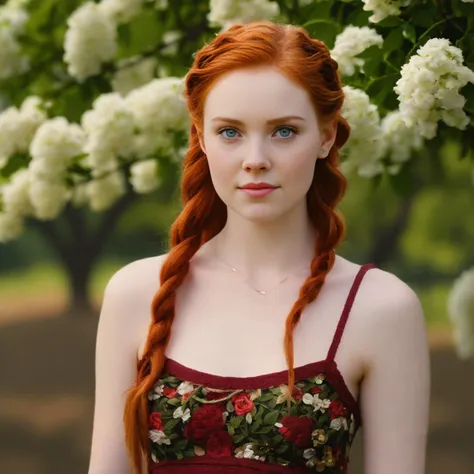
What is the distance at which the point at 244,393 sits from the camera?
2.43 meters

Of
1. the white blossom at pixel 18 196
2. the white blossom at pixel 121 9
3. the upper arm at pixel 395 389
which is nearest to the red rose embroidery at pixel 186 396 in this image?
the upper arm at pixel 395 389

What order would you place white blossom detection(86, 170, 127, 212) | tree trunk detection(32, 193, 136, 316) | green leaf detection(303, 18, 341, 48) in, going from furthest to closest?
1. tree trunk detection(32, 193, 136, 316)
2. white blossom detection(86, 170, 127, 212)
3. green leaf detection(303, 18, 341, 48)

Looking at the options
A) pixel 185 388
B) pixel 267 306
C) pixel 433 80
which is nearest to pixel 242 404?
pixel 185 388

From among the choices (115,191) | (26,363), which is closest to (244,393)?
(115,191)

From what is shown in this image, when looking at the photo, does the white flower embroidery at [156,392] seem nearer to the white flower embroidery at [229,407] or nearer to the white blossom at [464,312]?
the white flower embroidery at [229,407]

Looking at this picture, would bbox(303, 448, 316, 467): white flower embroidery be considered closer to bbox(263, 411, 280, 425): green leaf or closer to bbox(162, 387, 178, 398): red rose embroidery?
bbox(263, 411, 280, 425): green leaf

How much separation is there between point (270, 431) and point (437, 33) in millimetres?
1153

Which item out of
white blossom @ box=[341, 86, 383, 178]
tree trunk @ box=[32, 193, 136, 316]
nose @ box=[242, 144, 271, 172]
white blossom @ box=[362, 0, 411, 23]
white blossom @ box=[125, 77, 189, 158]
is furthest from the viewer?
tree trunk @ box=[32, 193, 136, 316]

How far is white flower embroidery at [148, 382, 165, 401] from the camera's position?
250cm

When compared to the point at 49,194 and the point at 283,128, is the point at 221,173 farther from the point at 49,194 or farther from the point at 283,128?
the point at 49,194

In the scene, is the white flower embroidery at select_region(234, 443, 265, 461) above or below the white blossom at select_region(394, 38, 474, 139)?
below

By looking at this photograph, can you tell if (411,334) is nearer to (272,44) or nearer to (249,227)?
(249,227)

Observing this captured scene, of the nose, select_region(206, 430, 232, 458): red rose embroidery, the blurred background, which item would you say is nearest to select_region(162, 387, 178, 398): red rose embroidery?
select_region(206, 430, 232, 458): red rose embroidery

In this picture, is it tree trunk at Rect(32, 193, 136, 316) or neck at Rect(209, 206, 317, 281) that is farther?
tree trunk at Rect(32, 193, 136, 316)
